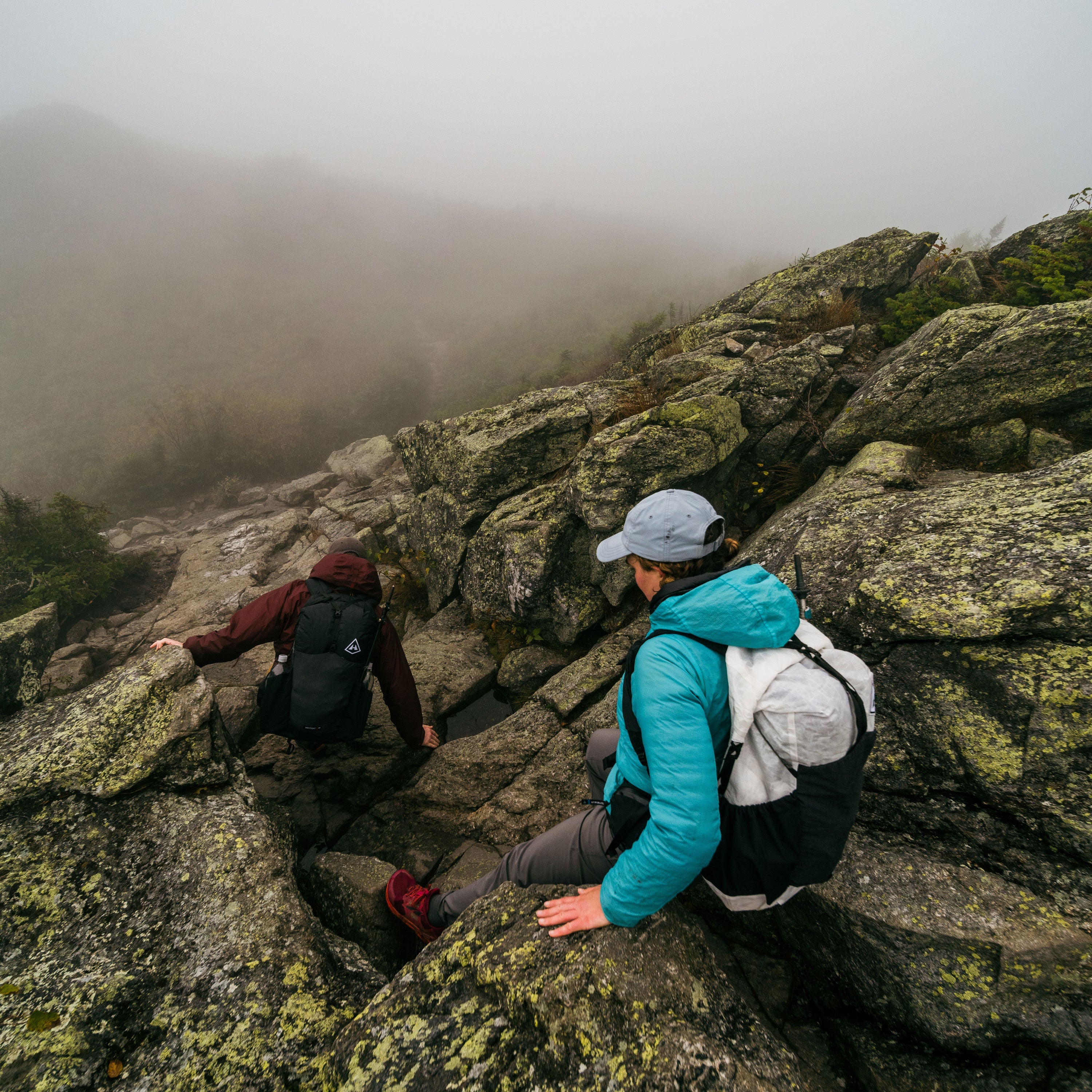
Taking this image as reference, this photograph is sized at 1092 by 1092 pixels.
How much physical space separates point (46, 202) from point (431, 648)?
177m

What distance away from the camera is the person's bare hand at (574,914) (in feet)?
10.4

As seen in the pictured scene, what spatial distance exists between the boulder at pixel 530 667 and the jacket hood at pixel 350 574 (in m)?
3.64

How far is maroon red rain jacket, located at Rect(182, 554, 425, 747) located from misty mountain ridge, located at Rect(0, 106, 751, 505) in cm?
3732

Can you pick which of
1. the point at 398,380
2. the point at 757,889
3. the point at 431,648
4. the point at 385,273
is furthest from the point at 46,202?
the point at 757,889

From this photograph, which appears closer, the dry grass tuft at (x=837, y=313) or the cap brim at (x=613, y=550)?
the cap brim at (x=613, y=550)

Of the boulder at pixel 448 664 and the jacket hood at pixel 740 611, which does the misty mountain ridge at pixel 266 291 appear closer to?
the boulder at pixel 448 664

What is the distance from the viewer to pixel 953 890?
3562 mm

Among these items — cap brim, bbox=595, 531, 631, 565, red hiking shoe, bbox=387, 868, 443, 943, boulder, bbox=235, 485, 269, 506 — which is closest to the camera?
cap brim, bbox=595, 531, 631, 565

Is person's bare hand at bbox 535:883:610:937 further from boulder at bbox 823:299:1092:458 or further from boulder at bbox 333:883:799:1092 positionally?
boulder at bbox 823:299:1092:458

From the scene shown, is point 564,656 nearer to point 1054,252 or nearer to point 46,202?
point 1054,252

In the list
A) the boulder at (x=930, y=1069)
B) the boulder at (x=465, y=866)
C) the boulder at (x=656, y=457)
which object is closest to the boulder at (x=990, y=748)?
the boulder at (x=930, y=1069)

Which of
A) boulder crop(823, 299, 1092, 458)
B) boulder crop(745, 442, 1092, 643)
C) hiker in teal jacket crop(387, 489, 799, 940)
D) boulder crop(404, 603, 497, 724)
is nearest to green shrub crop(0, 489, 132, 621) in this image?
boulder crop(404, 603, 497, 724)

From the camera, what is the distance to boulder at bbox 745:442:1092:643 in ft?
13.2

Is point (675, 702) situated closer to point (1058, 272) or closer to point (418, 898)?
point (418, 898)
